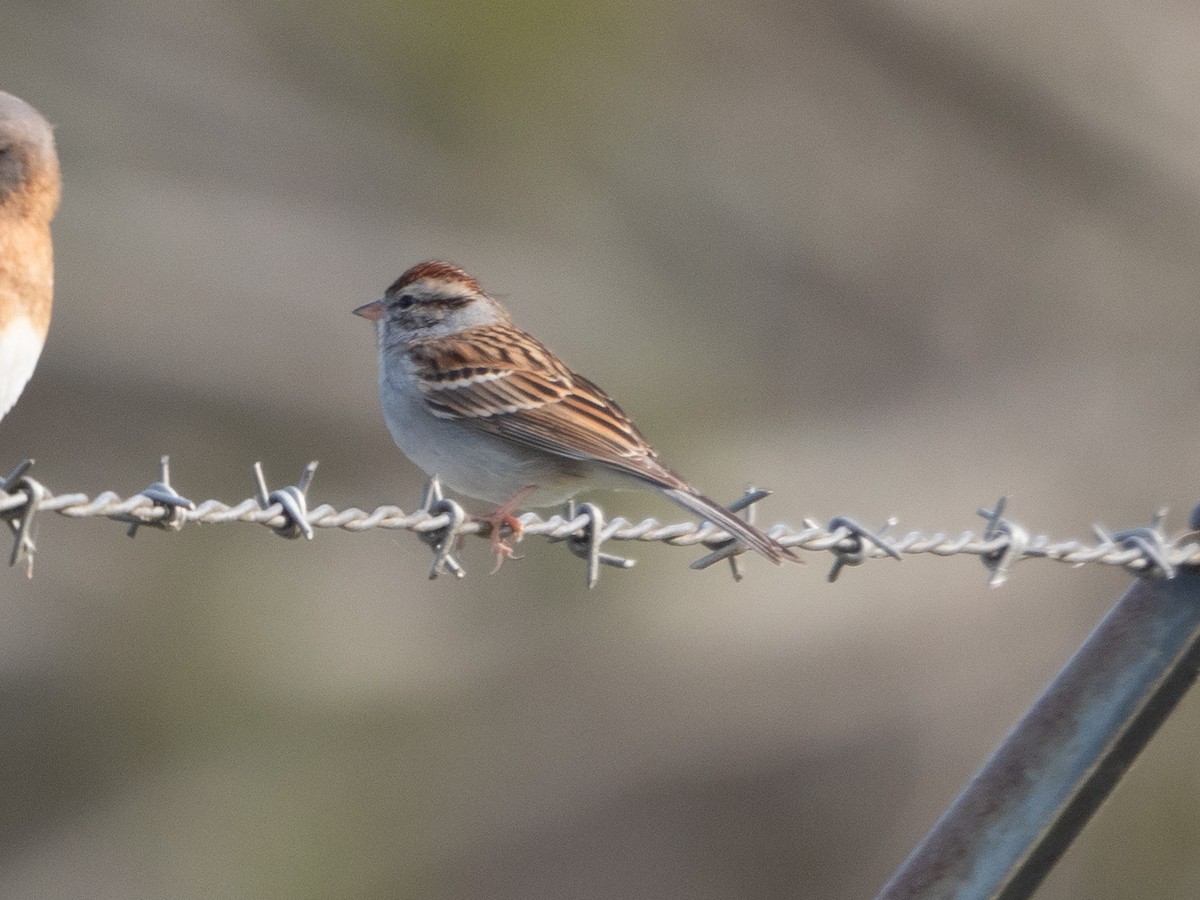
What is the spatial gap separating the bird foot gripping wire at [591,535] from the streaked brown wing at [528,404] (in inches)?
40.4

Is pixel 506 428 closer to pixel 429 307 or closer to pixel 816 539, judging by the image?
pixel 429 307

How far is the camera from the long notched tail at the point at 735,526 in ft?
11.4

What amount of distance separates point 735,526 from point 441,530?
2.53ft

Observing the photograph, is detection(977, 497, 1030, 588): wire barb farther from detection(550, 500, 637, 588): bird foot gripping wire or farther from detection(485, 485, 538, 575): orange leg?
detection(485, 485, 538, 575): orange leg

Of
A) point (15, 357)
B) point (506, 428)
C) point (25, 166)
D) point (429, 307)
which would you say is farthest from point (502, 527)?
point (429, 307)

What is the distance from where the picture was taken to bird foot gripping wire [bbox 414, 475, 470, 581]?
3.04m

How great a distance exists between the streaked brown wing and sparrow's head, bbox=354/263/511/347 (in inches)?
8.2

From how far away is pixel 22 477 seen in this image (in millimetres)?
2379

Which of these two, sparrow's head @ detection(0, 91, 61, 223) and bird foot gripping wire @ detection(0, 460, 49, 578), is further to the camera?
sparrow's head @ detection(0, 91, 61, 223)

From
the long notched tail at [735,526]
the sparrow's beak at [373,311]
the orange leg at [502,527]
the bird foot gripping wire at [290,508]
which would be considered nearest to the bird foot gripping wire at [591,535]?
the long notched tail at [735,526]

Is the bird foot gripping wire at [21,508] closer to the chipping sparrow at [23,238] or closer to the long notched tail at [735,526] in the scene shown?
the chipping sparrow at [23,238]

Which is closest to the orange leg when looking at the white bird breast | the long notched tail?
the long notched tail

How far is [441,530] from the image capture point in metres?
3.08

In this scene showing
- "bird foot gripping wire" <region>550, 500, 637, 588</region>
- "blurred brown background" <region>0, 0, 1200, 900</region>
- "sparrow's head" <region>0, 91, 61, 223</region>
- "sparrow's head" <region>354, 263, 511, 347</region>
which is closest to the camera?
"bird foot gripping wire" <region>550, 500, 637, 588</region>
